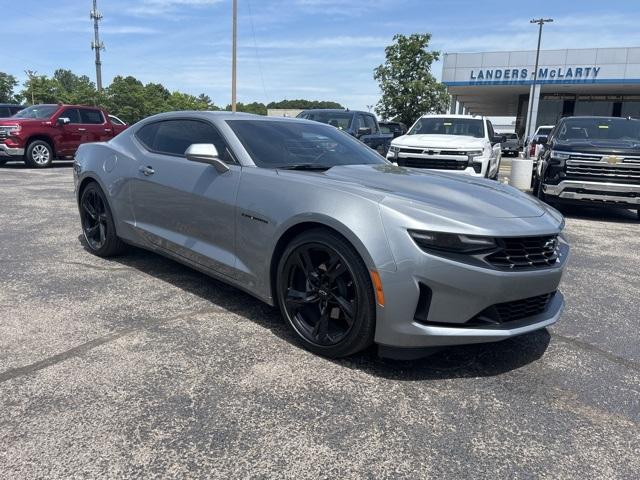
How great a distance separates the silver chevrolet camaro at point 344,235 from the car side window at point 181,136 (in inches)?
0.5

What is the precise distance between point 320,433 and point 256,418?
31 centimetres

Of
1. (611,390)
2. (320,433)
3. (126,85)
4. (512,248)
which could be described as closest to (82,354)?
(320,433)

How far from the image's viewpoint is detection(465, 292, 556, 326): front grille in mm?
2770

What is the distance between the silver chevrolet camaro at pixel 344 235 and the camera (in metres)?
2.68

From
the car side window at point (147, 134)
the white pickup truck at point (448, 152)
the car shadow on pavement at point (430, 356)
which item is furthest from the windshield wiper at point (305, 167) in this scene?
the white pickup truck at point (448, 152)

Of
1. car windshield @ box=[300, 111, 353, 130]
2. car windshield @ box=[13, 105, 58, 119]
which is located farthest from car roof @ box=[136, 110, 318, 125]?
car windshield @ box=[13, 105, 58, 119]

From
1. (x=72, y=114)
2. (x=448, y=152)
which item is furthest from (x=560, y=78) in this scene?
(x=72, y=114)

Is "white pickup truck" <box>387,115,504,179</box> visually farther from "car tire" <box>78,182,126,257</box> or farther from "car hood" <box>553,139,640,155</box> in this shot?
"car tire" <box>78,182,126,257</box>

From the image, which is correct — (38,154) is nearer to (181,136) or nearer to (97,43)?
(181,136)

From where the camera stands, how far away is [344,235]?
9.32ft

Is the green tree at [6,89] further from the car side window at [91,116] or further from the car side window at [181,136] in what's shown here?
the car side window at [181,136]

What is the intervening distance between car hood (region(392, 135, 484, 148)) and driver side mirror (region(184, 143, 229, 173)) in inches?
257

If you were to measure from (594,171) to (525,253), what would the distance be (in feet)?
20.7

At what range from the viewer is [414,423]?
245cm
